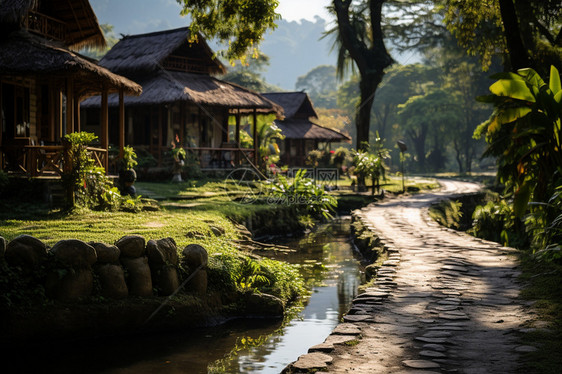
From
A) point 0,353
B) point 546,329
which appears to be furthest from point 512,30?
point 0,353

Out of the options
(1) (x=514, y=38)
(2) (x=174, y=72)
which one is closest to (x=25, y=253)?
(1) (x=514, y=38)

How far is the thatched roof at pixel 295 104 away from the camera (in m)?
39.5

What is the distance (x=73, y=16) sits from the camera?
1755 centimetres

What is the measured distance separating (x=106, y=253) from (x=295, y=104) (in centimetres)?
3352

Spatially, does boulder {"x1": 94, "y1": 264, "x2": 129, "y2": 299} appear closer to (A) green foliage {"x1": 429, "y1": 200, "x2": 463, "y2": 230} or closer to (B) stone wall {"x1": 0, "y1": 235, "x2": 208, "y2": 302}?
(B) stone wall {"x1": 0, "y1": 235, "x2": 208, "y2": 302}

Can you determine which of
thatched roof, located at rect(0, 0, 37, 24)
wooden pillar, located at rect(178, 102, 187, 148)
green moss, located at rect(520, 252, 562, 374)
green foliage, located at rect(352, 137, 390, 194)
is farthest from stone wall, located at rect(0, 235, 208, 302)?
green foliage, located at rect(352, 137, 390, 194)

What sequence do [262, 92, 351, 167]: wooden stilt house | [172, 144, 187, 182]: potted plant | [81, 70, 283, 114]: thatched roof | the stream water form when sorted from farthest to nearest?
[262, 92, 351, 167]: wooden stilt house < [81, 70, 283, 114]: thatched roof < [172, 144, 187, 182]: potted plant < the stream water

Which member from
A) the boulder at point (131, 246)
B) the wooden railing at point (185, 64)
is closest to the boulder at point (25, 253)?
the boulder at point (131, 246)

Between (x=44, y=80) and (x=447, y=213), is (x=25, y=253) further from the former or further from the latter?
(x=447, y=213)

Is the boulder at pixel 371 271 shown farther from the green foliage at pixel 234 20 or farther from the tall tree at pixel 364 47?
the tall tree at pixel 364 47

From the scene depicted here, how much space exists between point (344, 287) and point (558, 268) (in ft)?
10.7

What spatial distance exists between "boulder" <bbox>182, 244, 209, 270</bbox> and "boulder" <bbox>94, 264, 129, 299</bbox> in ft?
3.27

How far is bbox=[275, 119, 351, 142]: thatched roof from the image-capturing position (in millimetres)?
37281

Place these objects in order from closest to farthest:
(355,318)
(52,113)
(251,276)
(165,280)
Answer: (355,318) → (165,280) → (251,276) → (52,113)
